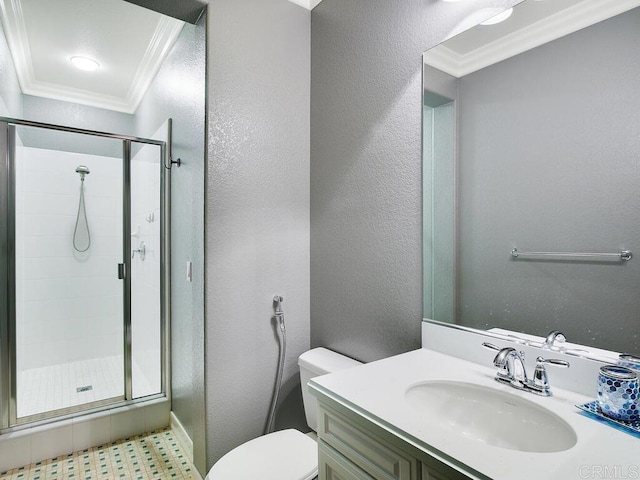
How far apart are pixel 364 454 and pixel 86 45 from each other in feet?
10.5

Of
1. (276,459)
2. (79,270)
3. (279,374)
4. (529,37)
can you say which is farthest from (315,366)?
(79,270)

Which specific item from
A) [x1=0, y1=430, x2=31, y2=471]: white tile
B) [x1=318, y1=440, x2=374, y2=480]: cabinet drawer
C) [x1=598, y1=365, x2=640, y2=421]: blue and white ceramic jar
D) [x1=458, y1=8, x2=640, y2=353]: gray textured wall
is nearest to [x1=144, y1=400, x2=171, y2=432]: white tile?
[x1=0, y1=430, x2=31, y2=471]: white tile

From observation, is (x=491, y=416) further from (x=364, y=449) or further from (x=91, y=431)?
(x=91, y=431)

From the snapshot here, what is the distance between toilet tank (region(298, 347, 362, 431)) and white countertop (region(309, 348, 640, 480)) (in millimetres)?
439

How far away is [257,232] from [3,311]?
176 cm

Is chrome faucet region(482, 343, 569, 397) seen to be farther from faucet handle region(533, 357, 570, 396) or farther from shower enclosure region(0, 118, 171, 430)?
shower enclosure region(0, 118, 171, 430)

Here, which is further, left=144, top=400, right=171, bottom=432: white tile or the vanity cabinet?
left=144, top=400, right=171, bottom=432: white tile

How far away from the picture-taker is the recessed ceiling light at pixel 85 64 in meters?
2.82

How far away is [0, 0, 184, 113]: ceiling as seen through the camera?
2.20m

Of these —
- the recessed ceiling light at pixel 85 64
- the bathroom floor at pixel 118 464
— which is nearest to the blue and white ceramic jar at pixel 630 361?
the bathroom floor at pixel 118 464

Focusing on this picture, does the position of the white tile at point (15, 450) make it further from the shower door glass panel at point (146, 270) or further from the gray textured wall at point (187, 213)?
the gray textured wall at point (187, 213)

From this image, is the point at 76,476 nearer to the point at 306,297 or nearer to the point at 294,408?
the point at 294,408

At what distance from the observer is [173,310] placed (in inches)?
95.3

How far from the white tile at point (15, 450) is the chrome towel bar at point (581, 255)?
268cm
